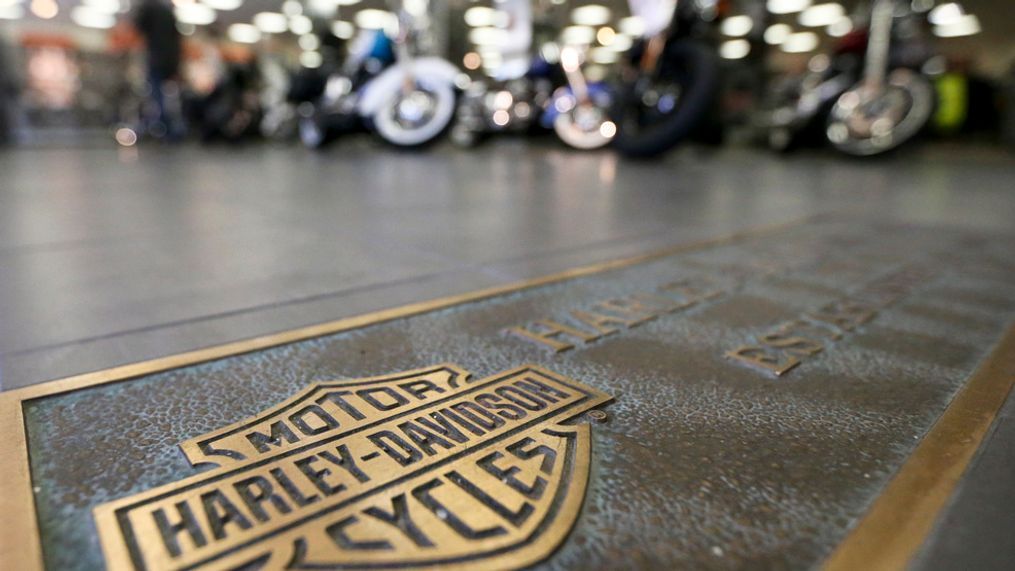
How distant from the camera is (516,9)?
615 centimetres

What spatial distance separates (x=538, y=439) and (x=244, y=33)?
2906 cm

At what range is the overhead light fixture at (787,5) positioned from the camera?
58.5 feet

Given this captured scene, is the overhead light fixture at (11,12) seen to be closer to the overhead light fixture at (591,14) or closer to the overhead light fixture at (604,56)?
the overhead light fixture at (591,14)

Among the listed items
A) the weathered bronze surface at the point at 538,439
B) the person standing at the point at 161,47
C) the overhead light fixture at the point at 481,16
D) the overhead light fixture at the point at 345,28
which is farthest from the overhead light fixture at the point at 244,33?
the weathered bronze surface at the point at 538,439

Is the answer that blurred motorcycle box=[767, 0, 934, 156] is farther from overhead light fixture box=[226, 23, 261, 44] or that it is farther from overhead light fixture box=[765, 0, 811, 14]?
overhead light fixture box=[226, 23, 261, 44]

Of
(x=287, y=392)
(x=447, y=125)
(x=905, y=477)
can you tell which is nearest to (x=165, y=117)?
(x=447, y=125)

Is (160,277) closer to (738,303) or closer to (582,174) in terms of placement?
(738,303)

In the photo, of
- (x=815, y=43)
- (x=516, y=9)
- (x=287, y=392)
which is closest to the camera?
(x=287, y=392)

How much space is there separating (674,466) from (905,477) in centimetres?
26

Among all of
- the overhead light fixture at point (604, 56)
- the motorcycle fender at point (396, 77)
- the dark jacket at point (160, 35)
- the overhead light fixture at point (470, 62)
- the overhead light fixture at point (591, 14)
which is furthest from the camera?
the overhead light fixture at point (604, 56)

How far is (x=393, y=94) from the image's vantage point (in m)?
5.30

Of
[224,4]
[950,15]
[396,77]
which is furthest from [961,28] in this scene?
[224,4]

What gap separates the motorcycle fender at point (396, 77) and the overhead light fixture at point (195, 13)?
17.9 metres

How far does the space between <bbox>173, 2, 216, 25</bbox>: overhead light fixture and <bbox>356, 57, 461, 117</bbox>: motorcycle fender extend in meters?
17.9
